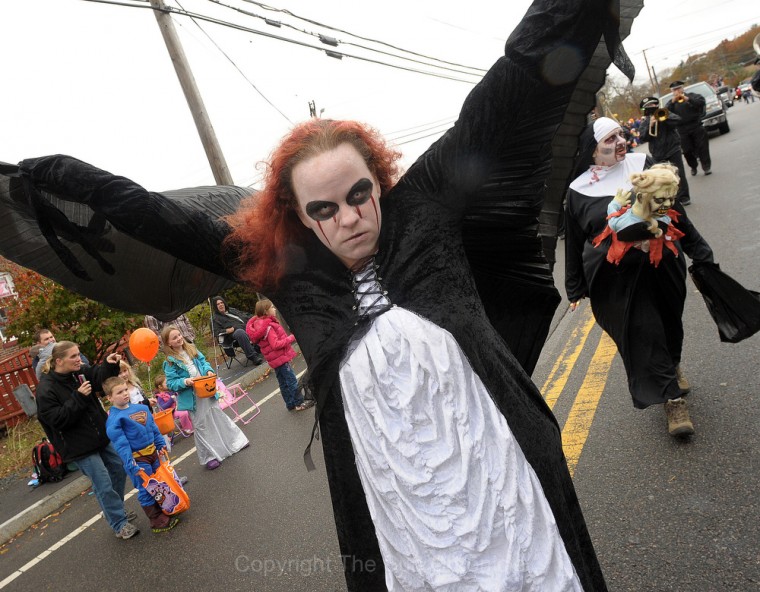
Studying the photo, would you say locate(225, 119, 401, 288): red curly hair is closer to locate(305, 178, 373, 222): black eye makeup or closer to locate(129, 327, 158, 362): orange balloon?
locate(305, 178, 373, 222): black eye makeup

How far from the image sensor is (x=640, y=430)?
371 centimetres

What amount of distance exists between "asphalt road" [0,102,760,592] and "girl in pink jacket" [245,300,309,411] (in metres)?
0.30

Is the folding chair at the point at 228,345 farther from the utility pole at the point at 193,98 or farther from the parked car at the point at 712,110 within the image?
the parked car at the point at 712,110

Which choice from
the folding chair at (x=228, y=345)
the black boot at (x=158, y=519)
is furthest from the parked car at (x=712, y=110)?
the black boot at (x=158, y=519)

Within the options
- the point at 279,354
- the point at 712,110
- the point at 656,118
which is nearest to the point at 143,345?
the point at 279,354

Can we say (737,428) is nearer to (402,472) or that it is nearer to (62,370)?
(402,472)

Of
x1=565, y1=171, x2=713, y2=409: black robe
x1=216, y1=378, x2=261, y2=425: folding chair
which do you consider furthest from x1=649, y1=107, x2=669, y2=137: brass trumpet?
x1=216, y1=378, x2=261, y2=425: folding chair

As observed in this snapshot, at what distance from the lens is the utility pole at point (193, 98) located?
974 centimetres

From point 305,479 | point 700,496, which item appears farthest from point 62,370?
point 700,496

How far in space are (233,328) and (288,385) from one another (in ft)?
14.1

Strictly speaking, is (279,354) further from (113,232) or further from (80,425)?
(113,232)

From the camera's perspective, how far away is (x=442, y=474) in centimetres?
156

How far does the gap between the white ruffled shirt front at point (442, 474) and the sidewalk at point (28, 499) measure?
19.4 feet

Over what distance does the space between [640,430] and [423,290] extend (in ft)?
8.82
